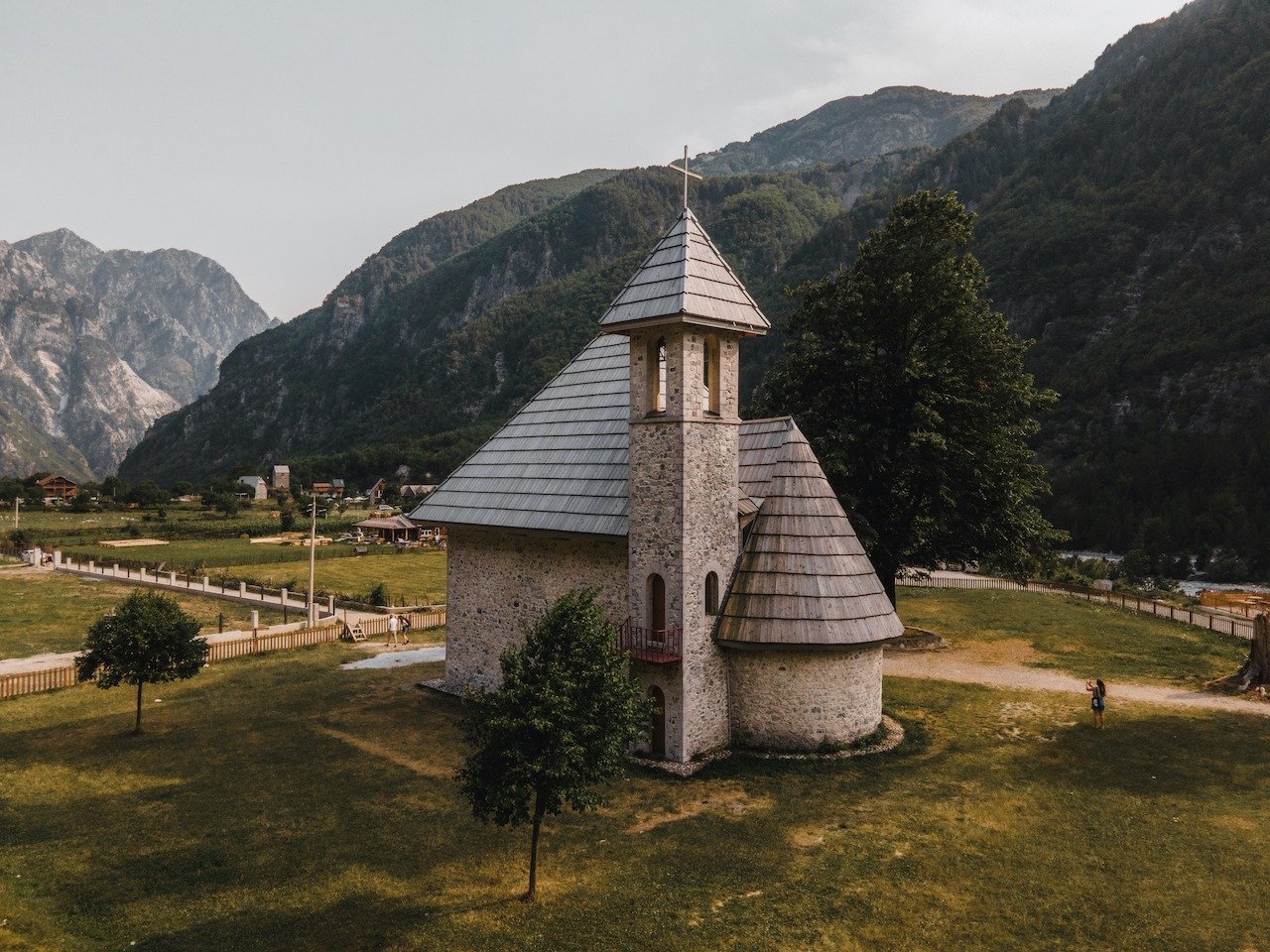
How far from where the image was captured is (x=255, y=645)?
1212 inches

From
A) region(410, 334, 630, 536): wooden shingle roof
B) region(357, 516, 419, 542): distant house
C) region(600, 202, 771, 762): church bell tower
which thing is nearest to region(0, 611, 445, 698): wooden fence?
region(410, 334, 630, 536): wooden shingle roof

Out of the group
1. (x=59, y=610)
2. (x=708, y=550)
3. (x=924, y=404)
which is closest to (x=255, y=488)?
(x=59, y=610)

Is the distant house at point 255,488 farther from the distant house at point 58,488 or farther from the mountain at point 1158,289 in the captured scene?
the mountain at point 1158,289

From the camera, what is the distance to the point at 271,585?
48719 mm

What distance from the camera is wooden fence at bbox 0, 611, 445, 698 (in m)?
24.6

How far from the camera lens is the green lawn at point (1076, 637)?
27.1 metres

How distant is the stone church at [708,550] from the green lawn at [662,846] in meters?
1.60

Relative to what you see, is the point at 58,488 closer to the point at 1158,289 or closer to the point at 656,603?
the point at 656,603

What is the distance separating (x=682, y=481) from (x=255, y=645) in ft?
71.2

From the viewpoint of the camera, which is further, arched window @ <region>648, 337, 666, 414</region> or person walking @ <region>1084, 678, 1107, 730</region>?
person walking @ <region>1084, 678, 1107, 730</region>

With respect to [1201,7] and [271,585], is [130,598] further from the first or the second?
[1201,7]

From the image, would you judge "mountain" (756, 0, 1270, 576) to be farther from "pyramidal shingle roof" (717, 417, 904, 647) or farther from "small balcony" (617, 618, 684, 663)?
"small balcony" (617, 618, 684, 663)

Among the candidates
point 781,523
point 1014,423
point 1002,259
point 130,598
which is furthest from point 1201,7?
point 130,598

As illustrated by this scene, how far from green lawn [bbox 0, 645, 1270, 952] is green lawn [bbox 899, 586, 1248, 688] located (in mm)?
6195
